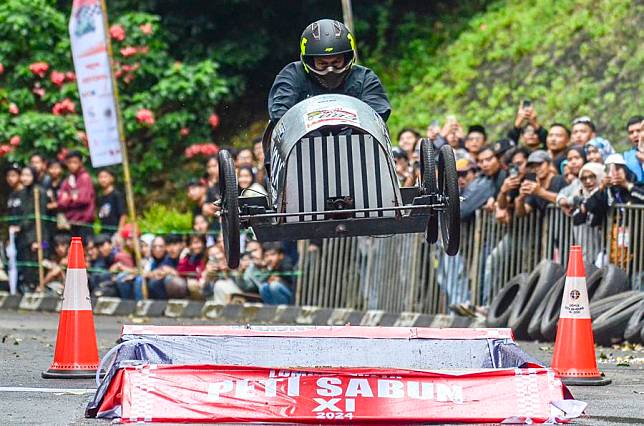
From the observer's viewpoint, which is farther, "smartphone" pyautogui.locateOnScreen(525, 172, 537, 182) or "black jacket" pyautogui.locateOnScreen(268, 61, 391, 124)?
"smartphone" pyautogui.locateOnScreen(525, 172, 537, 182)

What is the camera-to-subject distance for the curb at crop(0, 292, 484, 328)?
56.0 ft

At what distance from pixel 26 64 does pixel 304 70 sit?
56.1 ft

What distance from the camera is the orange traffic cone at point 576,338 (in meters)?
10.7

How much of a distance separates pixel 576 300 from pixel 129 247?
40.9ft

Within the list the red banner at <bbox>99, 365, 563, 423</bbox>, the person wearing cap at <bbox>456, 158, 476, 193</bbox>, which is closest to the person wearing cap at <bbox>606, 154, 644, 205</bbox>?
the person wearing cap at <bbox>456, 158, 476, 193</bbox>

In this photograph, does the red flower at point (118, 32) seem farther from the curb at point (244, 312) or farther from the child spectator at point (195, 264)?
the child spectator at point (195, 264)

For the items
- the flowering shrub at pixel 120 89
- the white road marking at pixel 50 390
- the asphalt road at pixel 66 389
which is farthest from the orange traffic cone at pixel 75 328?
the flowering shrub at pixel 120 89

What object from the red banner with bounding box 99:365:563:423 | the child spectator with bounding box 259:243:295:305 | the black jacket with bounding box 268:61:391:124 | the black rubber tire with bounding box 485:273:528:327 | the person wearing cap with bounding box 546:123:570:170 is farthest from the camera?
the child spectator with bounding box 259:243:295:305

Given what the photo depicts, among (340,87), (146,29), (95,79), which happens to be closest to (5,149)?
(146,29)

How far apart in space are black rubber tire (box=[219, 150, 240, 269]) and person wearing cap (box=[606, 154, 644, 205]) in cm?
484

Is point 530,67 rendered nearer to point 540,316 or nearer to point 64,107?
point 64,107

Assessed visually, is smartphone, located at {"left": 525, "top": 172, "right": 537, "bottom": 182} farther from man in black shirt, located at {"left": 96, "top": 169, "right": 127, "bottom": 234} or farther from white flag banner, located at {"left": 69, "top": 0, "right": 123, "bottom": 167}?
man in black shirt, located at {"left": 96, "top": 169, "right": 127, "bottom": 234}

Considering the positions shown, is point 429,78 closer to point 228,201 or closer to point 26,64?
point 26,64

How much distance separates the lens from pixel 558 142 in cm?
1661
